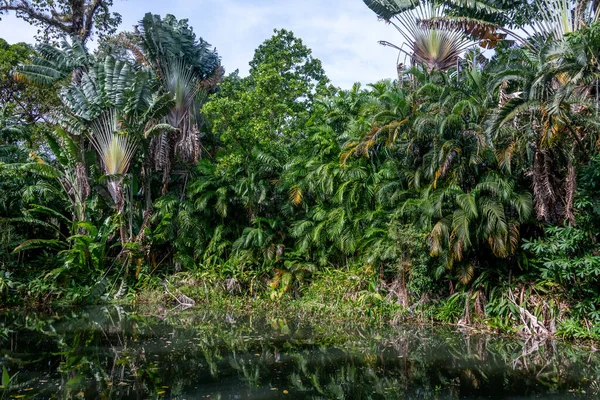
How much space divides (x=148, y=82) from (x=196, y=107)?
2.60 m

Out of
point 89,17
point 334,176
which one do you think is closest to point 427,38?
point 334,176

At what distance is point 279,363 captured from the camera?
7453 mm

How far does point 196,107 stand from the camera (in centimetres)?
1755

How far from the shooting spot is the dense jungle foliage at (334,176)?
935 centimetres

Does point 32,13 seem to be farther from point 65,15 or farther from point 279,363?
point 279,363

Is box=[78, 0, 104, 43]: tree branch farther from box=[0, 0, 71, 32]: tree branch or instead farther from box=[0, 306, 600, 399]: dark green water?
box=[0, 306, 600, 399]: dark green water

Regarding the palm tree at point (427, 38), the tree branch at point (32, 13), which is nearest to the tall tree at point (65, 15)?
the tree branch at point (32, 13)

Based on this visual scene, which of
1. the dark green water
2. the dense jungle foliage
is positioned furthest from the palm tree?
the dark green water

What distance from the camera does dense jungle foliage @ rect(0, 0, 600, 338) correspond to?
368 inches

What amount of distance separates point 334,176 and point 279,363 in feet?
22.0

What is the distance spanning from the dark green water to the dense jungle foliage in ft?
5.34

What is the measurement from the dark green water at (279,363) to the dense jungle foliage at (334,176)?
163 centimetres

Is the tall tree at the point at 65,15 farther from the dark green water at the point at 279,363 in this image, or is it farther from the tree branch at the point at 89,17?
the dark green water at the point at 279,363

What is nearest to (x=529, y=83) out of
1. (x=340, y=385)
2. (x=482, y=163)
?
(x=482, y=163)
